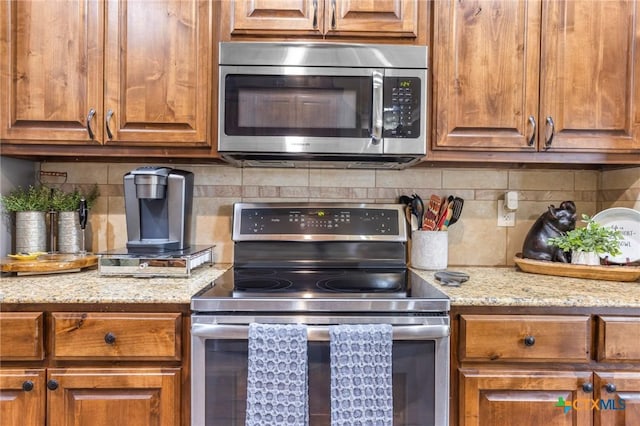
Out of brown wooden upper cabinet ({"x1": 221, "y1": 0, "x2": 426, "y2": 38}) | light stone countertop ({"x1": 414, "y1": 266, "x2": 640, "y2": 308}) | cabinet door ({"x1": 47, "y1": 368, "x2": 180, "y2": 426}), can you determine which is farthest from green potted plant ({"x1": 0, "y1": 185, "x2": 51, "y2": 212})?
light stone countertop ({"x1": 414, "y1": 266, "x2": 640, "y2": 308})

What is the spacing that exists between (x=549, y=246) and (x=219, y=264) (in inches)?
55.7

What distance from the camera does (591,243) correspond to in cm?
146

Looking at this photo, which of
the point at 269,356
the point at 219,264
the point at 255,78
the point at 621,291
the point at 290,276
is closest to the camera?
the point at 269,356

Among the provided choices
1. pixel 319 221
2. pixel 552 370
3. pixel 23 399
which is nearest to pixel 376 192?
pixel 319 221

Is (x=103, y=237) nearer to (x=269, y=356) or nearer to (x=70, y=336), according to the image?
(x=70, y=336)

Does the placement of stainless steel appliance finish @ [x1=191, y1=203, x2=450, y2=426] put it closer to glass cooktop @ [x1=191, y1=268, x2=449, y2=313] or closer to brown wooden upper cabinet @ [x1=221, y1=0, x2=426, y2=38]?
glass cooktop @ [x1=191, y1=268, x2=449, y2=313]

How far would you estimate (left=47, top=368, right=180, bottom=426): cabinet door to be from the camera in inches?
44.1

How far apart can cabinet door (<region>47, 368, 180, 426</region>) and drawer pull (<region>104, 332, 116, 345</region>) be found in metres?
0.09

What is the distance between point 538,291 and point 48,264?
5.57 feet

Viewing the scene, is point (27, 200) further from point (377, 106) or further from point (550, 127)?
point (550, 127)

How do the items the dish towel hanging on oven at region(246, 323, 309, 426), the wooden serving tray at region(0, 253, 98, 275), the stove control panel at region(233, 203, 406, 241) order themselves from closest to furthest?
1. the dish towel hanging on oven at region(246, 323, 309, 426)
2. the wooden serving tray at region(0, 253, 98, 275)
3. the stove control panel at region(233, 203, 406, 241)

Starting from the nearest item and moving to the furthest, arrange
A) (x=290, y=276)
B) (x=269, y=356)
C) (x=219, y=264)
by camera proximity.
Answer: (x=269, y=356)
(x=290, y=276)
(x=219, y=264)

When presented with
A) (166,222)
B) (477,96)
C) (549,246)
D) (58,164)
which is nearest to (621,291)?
(549,246)

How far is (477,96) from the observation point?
144cm
